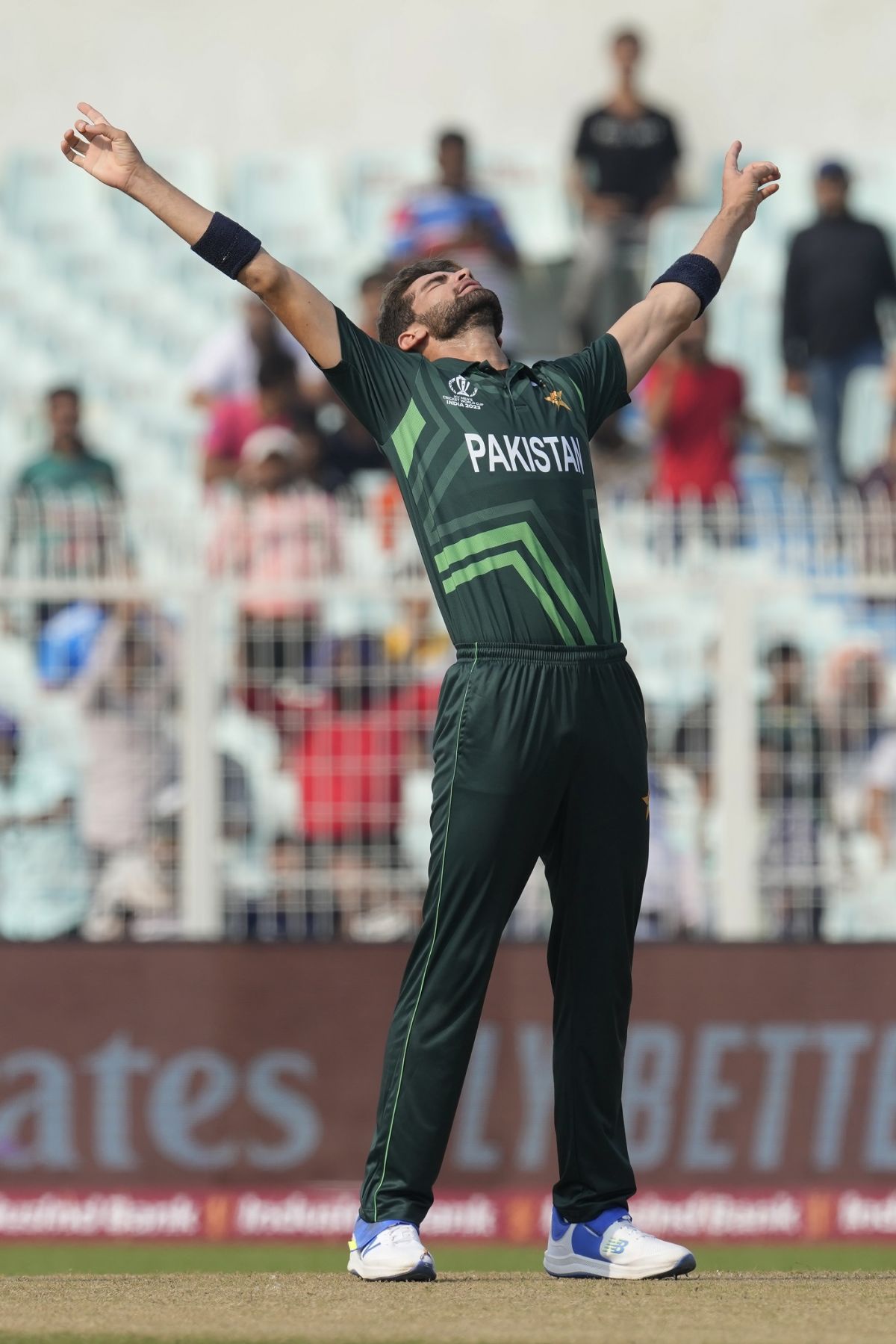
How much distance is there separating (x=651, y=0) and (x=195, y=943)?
35.3 ft

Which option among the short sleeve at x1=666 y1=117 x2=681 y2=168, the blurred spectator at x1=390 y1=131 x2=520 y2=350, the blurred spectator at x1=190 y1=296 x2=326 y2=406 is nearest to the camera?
the blurred spectator at x1=190 y1=296 x2=326 y2=406

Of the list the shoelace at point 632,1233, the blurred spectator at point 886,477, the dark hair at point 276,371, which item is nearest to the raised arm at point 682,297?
the shoelace at point 632,1233

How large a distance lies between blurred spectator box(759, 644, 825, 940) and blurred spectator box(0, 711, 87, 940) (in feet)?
8.32

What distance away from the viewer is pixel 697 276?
4977 mm

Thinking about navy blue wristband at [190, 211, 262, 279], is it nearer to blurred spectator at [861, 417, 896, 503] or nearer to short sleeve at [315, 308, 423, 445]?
short sleeve at [315, 308, 423, 445]

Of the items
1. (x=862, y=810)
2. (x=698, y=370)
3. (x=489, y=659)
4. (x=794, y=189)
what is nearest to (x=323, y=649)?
(x=862, y=810)

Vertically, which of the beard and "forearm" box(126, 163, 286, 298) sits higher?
"forearm" box(126, 163, 286, 298)

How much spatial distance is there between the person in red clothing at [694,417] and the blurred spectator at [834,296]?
1.01 meters

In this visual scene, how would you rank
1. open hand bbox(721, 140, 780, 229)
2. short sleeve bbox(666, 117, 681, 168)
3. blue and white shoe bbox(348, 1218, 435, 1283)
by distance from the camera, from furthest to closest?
short sleeve bbox(666, 117, 681, 168)
open hand bbox(721, 140, 780, 229)
blue and white shoe bbox(348, 1218, 435, 1283)

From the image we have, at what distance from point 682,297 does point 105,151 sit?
131 cm

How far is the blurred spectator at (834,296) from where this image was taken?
12.5 meters

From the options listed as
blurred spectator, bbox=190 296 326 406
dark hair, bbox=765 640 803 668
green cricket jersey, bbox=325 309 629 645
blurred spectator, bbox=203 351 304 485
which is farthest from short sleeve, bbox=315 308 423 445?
blurred spectator, bbox=190 296 326 406

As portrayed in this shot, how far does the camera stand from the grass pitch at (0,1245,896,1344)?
379cm

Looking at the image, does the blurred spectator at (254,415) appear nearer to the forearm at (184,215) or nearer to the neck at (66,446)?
the neck at (66,446)
